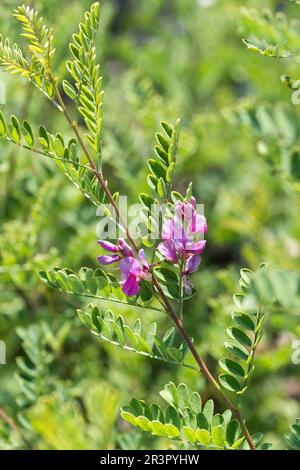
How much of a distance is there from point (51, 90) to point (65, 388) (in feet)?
2.37

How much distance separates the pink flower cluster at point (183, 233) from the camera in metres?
0.86

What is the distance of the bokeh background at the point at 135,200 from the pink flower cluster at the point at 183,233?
208mm

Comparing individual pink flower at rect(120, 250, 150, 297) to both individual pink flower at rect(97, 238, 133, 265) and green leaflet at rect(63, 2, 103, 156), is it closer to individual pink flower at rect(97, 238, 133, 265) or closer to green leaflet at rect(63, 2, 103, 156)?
individual pink flower at rect(97, 238, 133, 265)

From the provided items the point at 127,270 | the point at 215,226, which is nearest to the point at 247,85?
the point at 215,226

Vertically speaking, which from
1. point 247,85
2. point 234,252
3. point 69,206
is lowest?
point 234,252

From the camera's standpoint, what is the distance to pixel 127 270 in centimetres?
87

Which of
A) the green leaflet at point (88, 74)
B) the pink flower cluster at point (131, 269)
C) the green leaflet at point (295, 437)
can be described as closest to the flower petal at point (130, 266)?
the pink flower cluster at point (131, 269)

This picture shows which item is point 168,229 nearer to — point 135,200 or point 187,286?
point 187,286

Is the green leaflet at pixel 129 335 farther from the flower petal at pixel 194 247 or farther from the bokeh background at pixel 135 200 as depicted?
the bokeh background at pixel 135 200

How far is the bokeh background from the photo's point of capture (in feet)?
4.28

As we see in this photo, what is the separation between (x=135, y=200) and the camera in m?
1.81

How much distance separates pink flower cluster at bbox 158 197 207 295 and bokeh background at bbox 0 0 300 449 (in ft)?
0.68

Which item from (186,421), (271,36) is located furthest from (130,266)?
(271,36)
